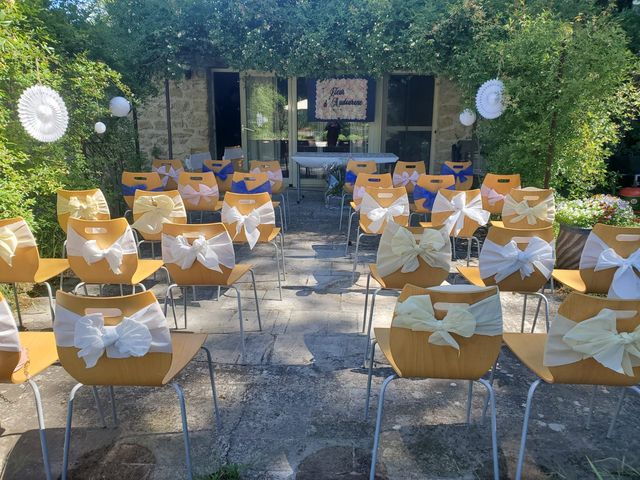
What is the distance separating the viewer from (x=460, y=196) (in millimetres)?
4285

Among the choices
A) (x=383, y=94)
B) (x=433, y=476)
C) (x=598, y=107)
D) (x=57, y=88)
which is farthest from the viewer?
(x=383, y=94)

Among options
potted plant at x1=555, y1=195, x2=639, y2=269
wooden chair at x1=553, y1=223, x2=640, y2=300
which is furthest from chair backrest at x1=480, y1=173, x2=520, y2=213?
wooden chair at x1=553, y1=223, x2=640, y2=300

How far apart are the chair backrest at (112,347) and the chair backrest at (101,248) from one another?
1.27 metres

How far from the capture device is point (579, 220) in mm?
4668

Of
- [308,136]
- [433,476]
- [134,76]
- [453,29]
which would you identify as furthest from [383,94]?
[433,476]

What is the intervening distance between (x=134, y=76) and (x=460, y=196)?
18.7 feet

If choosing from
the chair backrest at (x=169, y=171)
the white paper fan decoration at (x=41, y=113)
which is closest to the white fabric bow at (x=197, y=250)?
the white paper fan decoration at (x=41, y=113)

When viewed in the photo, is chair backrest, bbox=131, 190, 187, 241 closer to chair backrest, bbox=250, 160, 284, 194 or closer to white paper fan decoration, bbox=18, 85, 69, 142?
white paper fan decoration, bbox=18, 85, 69, 142

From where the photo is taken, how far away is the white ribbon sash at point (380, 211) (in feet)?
14.1

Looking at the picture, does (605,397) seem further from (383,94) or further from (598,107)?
(383,94)

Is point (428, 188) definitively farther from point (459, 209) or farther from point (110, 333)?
point (110, 333)

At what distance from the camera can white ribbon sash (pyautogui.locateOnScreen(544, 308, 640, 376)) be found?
5.98 feet

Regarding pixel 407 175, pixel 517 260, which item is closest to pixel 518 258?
pixel 517 260

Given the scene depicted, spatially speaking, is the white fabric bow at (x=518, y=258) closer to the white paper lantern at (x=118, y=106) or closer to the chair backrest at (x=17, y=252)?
the chair backrest at (x=17, y=252)
